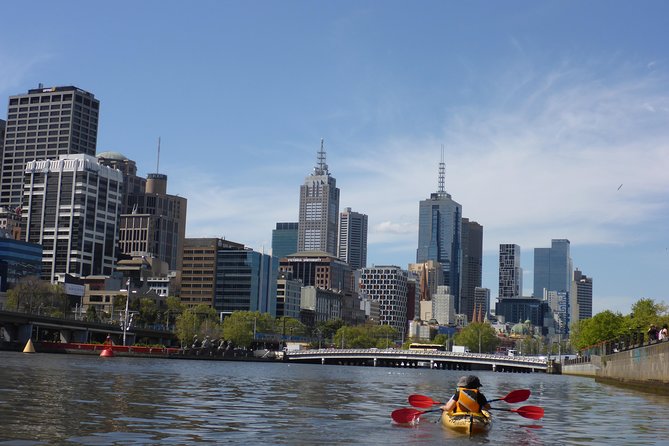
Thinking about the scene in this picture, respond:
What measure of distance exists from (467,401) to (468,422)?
100 centimetres

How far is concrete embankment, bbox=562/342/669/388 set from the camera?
6168 cm

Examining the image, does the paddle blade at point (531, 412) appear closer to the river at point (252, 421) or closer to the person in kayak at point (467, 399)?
the river at point (252, 421)

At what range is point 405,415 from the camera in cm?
3569

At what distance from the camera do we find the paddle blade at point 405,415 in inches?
1401

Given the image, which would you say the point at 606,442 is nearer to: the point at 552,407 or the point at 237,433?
the point at 237,433

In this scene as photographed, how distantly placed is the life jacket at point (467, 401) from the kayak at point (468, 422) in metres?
0.21

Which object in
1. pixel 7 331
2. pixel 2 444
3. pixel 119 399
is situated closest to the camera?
pixel 2 444

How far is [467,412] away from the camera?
111 ft

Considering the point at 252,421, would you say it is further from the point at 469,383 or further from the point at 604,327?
the point at 604,327

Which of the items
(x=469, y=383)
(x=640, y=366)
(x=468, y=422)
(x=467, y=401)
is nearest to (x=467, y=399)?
(x=467, y=401)

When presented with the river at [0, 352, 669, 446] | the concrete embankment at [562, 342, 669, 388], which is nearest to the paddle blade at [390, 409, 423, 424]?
the river at [0, 352, 669, 446]

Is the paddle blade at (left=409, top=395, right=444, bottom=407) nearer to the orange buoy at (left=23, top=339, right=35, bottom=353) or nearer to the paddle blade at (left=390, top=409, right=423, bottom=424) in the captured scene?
the paddle blade at (left=390, top=409, right=423, bottom=424)

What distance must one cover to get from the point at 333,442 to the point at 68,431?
8.10m

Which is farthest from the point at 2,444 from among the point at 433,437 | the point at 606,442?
the point at 606,442
